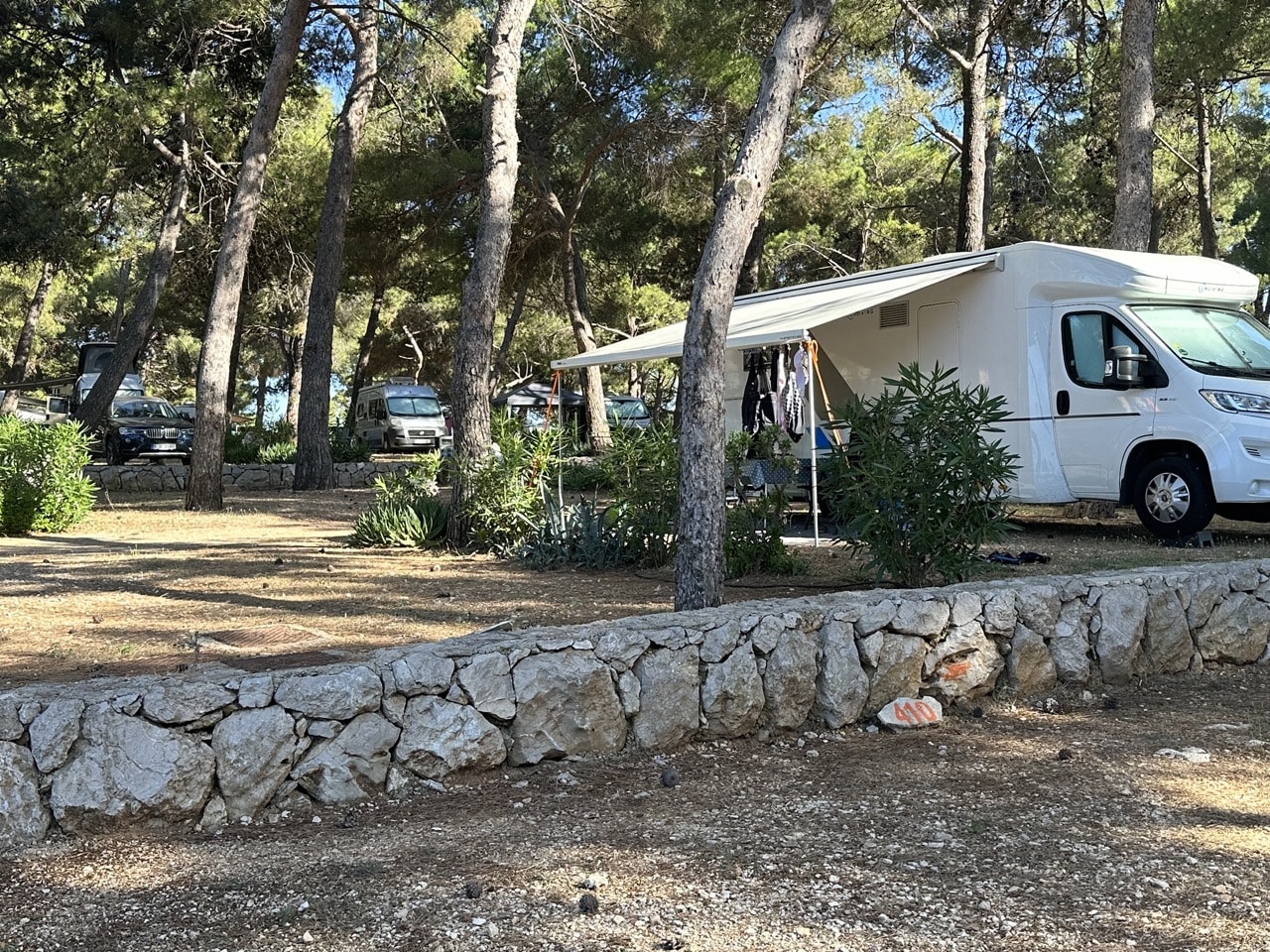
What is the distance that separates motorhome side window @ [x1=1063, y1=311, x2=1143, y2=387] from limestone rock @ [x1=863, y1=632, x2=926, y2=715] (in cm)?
538

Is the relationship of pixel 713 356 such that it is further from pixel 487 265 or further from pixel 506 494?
pixel 487 265

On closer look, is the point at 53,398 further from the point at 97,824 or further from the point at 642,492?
the point at 97,824

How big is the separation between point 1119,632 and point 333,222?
12538 millimetres

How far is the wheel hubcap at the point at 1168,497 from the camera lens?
9078 millimetres

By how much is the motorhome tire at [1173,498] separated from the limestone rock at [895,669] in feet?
16.3

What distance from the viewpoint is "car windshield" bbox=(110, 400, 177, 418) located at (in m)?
22.6

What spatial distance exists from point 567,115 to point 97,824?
1906 cm

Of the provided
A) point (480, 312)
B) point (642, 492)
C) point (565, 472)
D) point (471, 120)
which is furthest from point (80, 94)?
point (642, 492)

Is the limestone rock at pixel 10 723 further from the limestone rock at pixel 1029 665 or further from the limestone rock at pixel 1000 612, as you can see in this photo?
the limestone rock at pixel 1029 665

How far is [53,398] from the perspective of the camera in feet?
113

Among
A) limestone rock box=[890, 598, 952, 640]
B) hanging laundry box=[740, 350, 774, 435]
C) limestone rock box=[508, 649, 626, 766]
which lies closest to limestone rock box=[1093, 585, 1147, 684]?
limestone rock box=[890, 598, 952, 640]

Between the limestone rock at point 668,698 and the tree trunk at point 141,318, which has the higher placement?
the tree trunk at point 141,318

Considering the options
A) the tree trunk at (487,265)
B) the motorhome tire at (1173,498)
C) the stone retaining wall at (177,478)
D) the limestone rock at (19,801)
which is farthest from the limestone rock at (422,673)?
the stone retaining wall at (177,478)

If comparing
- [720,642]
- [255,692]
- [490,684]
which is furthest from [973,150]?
[255,692]
